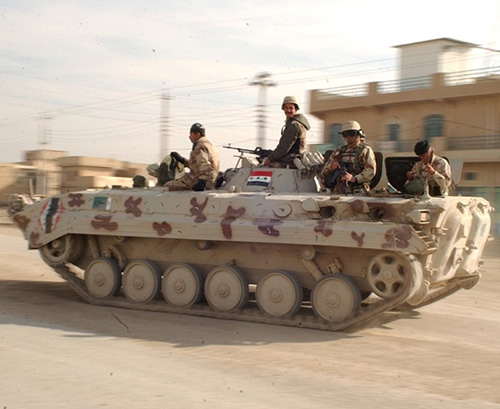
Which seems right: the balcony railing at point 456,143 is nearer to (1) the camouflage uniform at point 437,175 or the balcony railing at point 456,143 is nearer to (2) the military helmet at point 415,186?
(1) the camouflage uniform at point 437,175

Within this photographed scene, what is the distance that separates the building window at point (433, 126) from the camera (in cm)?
3553

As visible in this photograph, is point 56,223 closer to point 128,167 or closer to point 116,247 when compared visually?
point 116,247

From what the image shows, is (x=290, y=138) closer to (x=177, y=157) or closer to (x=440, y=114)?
(x=177, y=157)

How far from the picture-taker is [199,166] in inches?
498

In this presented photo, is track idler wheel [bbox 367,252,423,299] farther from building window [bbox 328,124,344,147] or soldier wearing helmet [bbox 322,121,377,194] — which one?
building window [bbox 328,124,344,147]

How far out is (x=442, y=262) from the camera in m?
10.8

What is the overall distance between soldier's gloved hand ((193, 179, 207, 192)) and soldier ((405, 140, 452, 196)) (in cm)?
328

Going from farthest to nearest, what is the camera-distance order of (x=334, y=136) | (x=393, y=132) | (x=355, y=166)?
(x=334, y=136) < (x=393, y=132) < (x=355, y=166)

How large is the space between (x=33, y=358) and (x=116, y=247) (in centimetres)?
481

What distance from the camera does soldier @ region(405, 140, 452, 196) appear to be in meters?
11.1

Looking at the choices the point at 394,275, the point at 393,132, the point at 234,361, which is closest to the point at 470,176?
the point at 393,132

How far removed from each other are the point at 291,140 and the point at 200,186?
165cm

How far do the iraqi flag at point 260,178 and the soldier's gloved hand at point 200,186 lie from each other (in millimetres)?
770

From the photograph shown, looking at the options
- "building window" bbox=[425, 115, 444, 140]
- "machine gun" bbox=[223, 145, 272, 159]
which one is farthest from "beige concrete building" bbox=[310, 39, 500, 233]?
"machine gun" bbox=[223, 145, 272, 159]
